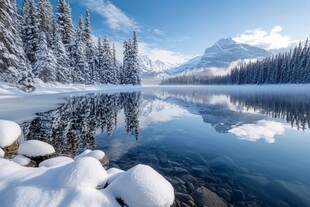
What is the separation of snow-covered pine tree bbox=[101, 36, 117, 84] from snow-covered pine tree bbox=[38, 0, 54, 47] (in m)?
15.8

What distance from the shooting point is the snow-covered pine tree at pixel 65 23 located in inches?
1591

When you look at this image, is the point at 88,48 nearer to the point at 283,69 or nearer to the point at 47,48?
the point at 47,48

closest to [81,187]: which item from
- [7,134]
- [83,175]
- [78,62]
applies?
→ [83,175]

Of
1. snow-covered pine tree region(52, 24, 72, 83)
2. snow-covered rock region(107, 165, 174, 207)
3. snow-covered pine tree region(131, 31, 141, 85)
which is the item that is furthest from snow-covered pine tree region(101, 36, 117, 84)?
snow-covered rock region(107, 165, 174, 207)

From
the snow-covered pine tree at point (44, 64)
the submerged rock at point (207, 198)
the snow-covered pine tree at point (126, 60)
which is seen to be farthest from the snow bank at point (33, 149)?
the snow-covered pine tree at point (126, 60)

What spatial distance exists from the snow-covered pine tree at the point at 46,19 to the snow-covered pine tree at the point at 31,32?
148cm

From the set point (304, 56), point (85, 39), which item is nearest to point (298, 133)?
point (85, 39)

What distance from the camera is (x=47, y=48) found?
31.1 m

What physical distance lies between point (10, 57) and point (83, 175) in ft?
78.4

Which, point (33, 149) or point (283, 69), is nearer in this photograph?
point (33, 149)

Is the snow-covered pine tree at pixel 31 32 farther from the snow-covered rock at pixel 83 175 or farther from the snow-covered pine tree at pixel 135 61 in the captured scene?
the snow-covered rock at pixel 83 175

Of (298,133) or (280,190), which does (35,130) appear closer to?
(280,190)

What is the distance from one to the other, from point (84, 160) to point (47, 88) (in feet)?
99.0

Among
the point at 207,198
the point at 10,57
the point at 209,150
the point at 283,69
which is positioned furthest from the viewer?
the point at 283,69
